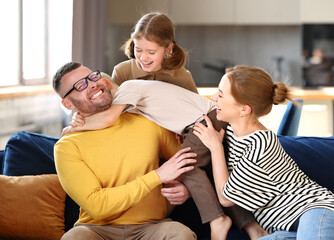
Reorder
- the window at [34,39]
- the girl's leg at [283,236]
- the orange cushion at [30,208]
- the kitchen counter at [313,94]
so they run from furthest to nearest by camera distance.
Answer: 1. the kitchen counter at [313,94]
2. the window at [34,39]
3. the orange cushion at [30,208]
4. the girl's leg at [283,236]

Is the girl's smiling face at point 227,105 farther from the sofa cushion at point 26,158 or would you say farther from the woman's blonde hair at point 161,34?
the sofa cushion at point 26,158

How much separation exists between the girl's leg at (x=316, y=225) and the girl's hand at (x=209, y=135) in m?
0.48

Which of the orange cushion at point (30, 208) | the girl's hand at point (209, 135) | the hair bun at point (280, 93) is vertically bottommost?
the orange cushion at point (30, 208)

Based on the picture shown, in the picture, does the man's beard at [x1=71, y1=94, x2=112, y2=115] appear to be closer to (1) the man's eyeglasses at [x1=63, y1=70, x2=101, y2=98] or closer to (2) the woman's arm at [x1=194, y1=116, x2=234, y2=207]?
(1) the man's eyeglasses at [x1=63, y1=70, x2=101, y2=98]

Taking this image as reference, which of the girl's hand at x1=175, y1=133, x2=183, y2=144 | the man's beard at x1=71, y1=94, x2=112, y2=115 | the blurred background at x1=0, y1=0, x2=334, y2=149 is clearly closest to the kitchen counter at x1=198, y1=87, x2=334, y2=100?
the blurred background at x1=0, y1=0, x2=334, y2=149

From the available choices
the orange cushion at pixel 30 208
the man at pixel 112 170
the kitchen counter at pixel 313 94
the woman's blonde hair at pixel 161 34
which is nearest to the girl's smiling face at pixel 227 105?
the man at pixel 112 170

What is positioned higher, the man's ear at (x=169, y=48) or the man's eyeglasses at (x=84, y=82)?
the man's ear at (x=169, y=48)

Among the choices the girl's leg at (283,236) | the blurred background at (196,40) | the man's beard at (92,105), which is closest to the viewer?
the girl's leg at (283,236)

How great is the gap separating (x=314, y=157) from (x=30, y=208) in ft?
4.65

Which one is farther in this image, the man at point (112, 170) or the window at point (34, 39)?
the window at point (34, 39)

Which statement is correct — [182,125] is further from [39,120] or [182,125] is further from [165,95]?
[39,120]

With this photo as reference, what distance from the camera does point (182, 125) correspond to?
2.22 m

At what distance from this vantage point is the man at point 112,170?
6.53ft

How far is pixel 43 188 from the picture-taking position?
2273mm
